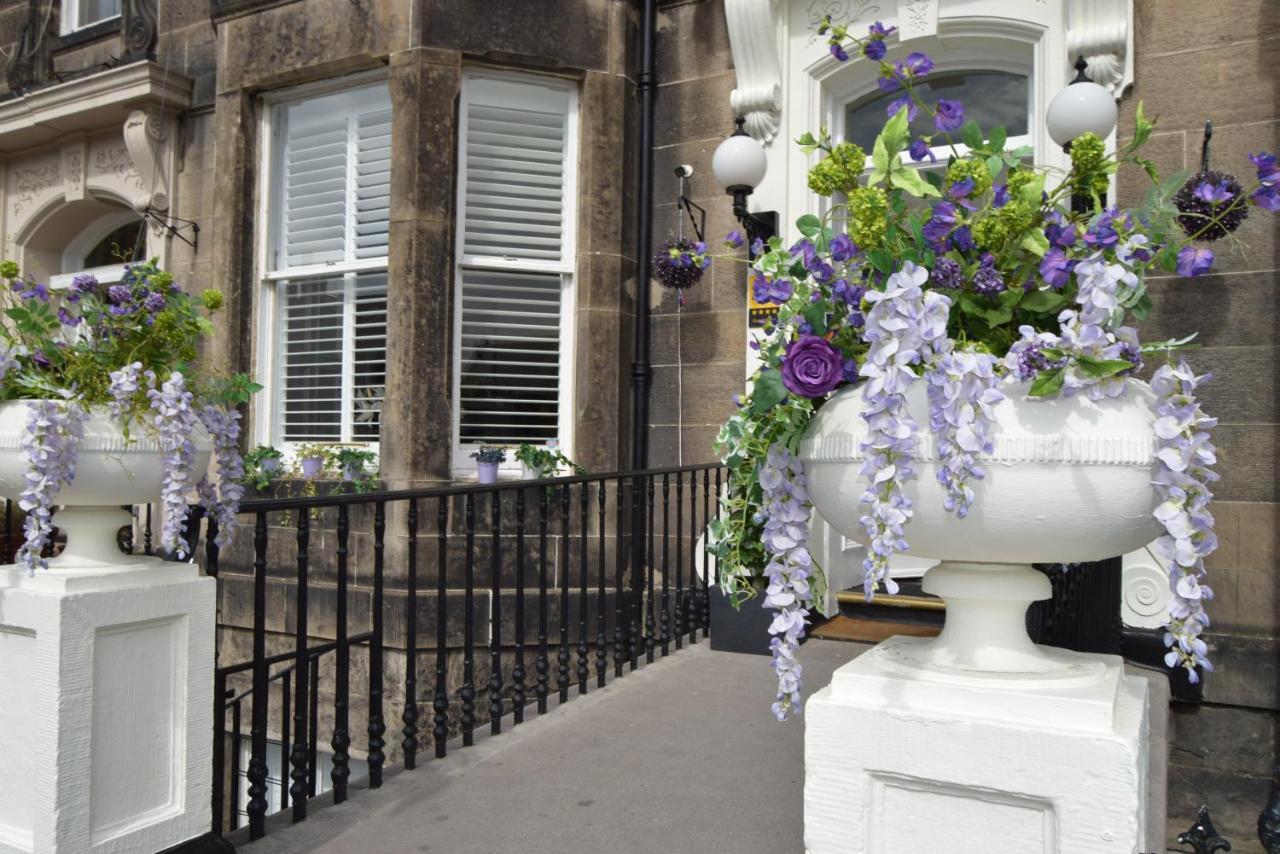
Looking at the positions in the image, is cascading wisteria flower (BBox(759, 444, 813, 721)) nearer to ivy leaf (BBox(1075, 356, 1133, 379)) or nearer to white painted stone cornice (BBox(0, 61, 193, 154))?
ivy leaf (BBox(1075, 356, 1133, 379))

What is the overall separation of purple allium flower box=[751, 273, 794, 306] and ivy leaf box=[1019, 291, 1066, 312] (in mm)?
384


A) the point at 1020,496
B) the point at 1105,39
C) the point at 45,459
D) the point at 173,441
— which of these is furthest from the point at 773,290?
the point at 1105,39

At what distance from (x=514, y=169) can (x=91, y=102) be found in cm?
378

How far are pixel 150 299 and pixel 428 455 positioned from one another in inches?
133

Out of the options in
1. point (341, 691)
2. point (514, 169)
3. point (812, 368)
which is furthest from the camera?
Result: point (514, 169)

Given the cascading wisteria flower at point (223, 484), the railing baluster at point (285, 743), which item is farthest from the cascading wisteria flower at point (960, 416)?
the railing baluster at point (285, 743)

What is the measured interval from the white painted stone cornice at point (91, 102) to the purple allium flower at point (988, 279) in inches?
289

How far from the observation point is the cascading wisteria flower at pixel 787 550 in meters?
1.62

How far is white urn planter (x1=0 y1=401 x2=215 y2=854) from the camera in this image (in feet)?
7.28

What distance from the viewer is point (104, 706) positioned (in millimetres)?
2305

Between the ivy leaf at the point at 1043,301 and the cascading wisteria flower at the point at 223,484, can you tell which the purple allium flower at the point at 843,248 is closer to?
the ivy leaf at the point at 1043,301

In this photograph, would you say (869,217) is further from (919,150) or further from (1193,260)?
(1193,260)

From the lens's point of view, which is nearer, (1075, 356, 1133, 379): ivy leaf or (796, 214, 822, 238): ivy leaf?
(1075, 356, 1133, 379): ivy leaf

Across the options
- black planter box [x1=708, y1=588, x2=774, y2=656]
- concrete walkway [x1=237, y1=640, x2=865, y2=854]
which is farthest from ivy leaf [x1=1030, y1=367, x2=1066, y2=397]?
black planter box [x1=708, y1=588, x2=774, y2=656]
